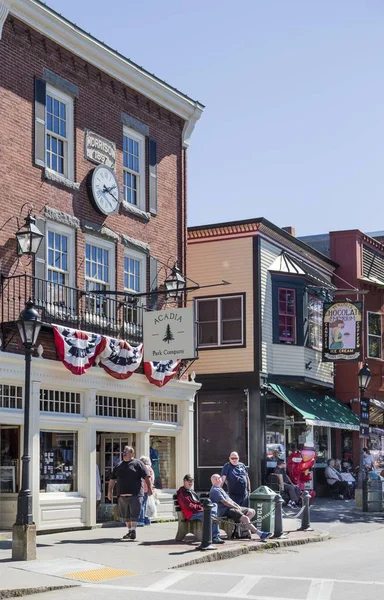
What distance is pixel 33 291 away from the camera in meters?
19.1

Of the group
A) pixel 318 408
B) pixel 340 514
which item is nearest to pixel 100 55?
pixel 340 514

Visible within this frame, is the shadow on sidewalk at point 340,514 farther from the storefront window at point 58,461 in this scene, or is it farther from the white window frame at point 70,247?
the white window frame at point 70,247

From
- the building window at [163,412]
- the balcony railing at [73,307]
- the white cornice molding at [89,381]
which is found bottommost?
the building window at [163,412]

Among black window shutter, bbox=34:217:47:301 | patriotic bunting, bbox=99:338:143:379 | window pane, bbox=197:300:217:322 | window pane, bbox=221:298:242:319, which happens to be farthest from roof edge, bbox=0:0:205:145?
patriotic bunting, bbox=99:338:143:379

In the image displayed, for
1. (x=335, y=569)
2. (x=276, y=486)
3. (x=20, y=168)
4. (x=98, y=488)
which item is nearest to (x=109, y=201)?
(x=20, y=168)

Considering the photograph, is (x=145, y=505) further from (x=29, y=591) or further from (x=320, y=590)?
(x=320, y=590)

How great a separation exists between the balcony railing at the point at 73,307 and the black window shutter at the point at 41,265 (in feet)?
0.07

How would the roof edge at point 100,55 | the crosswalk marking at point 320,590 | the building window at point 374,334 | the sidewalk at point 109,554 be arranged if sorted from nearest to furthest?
the crosswalk marking at point 320,590 → the sidewalk at point 109,554 → the roof edge at point 100,55 → the building window at point 374,334

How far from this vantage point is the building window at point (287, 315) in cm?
2964

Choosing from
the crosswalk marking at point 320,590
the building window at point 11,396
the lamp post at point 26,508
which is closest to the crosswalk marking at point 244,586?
the crosswalk marking at point 320,590

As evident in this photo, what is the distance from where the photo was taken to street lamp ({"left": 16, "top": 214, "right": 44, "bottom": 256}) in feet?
60.0

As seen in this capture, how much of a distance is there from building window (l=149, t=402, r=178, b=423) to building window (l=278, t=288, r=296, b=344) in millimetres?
6414

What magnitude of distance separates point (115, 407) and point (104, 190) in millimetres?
4900

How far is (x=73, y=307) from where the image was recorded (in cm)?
2036
